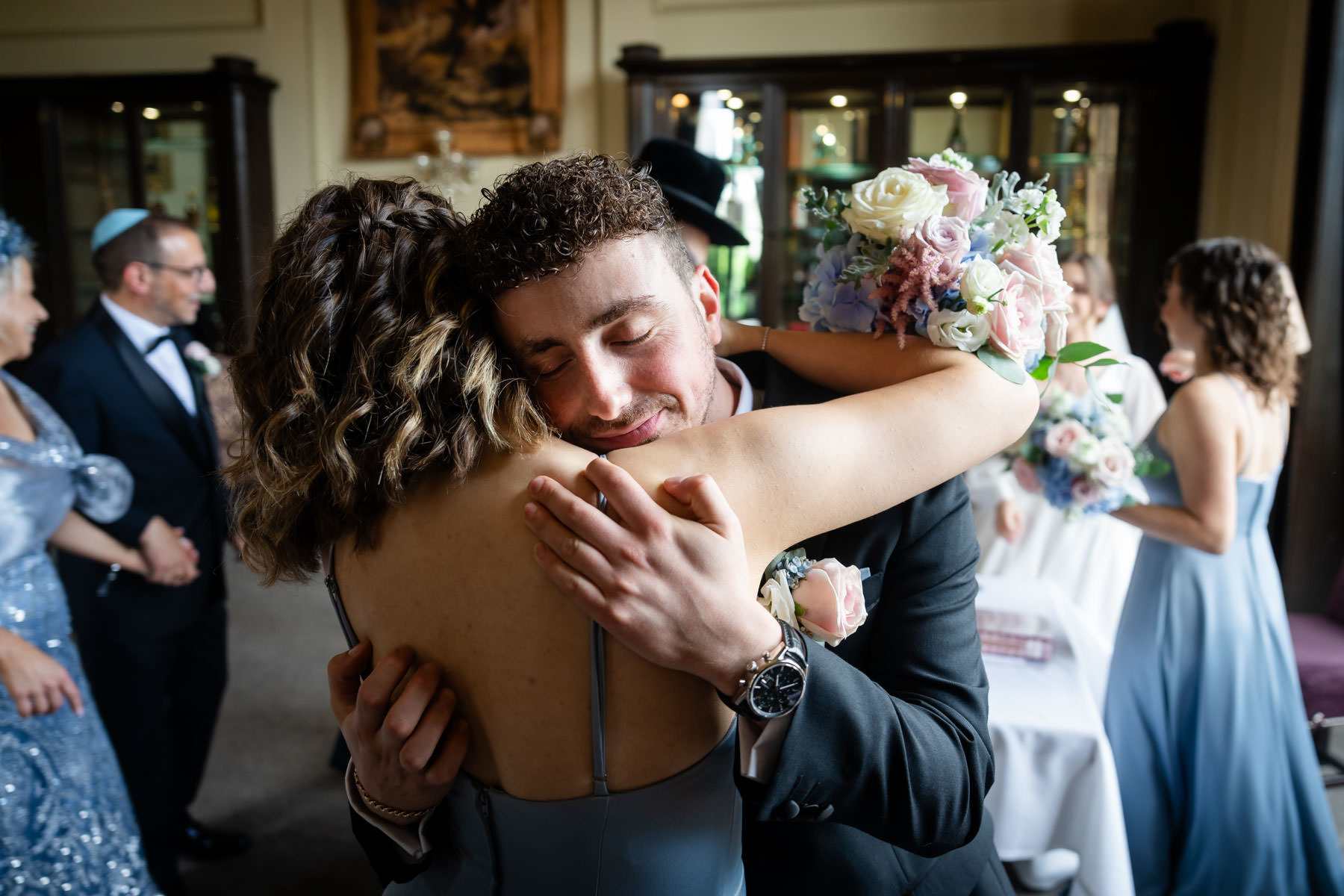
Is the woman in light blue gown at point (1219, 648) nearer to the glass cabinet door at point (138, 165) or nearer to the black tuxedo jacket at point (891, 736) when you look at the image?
the black tuxedo jacket at point (891, 736)

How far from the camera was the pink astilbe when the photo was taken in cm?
116

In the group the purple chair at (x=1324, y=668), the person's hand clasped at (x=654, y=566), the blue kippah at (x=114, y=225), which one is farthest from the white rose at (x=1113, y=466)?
the blue kippah at (x=114, y=225)

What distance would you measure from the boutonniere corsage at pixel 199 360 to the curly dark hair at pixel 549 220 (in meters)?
2.49

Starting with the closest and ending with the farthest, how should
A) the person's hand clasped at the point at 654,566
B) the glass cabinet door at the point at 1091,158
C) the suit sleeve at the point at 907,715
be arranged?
the person's hand clasped at the point at 654,566, the suit sleeve at the point at 907,715, the glass cabinet door at the point at 1091,158

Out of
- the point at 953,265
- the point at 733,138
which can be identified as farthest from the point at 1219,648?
the point at 733,138

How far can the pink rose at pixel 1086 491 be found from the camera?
101 inches

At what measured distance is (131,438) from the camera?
283cm

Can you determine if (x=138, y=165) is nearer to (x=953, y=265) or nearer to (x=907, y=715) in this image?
(x=953, y=265)

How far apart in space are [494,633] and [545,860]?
27 centimetres

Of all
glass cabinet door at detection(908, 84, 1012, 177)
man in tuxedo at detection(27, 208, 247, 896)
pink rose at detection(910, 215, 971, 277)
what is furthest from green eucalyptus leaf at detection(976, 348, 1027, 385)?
glass cabinet door at detection(908, 84, 1012, 177)

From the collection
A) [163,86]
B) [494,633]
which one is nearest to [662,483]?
[494,633]

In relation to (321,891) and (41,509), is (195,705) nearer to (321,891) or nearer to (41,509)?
(321,891)

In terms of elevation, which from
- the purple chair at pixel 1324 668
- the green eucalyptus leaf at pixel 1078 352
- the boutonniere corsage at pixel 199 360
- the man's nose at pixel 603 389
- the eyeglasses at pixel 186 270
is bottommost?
the purple chair at pixel 1324 668

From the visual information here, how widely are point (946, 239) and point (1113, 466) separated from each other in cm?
167
